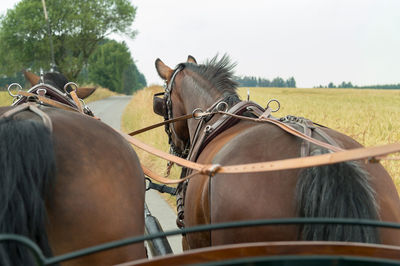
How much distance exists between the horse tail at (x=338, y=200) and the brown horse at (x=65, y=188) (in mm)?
864

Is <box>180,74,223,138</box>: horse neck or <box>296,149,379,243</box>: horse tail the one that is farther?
<box>180,74,223,138</box>: horse neck

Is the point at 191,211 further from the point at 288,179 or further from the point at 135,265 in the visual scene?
the point at 135,265

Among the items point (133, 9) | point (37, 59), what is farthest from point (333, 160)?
point (133, 9)

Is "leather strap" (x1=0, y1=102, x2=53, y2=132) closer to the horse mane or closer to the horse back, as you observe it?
the horse back

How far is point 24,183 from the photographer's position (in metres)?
1.60

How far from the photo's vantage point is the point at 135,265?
46.4 inches

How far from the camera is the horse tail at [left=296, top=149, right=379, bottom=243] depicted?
5.82ft

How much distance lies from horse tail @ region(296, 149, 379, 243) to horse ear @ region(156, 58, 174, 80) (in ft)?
8.82

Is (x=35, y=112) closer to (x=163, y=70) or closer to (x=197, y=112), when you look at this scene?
(x=197, y=112)

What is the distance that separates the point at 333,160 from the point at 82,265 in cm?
124

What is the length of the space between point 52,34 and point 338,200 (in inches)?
1586

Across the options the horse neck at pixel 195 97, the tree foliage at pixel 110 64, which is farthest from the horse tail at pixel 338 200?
the tree foliage at pixel 110 64

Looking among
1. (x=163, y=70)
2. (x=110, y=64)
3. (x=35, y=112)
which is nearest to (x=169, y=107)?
(x=163, y=70)

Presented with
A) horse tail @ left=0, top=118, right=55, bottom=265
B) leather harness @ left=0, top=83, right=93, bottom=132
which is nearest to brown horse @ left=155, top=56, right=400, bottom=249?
horse tail @ left=0, top=118, right=55, bottom=265
